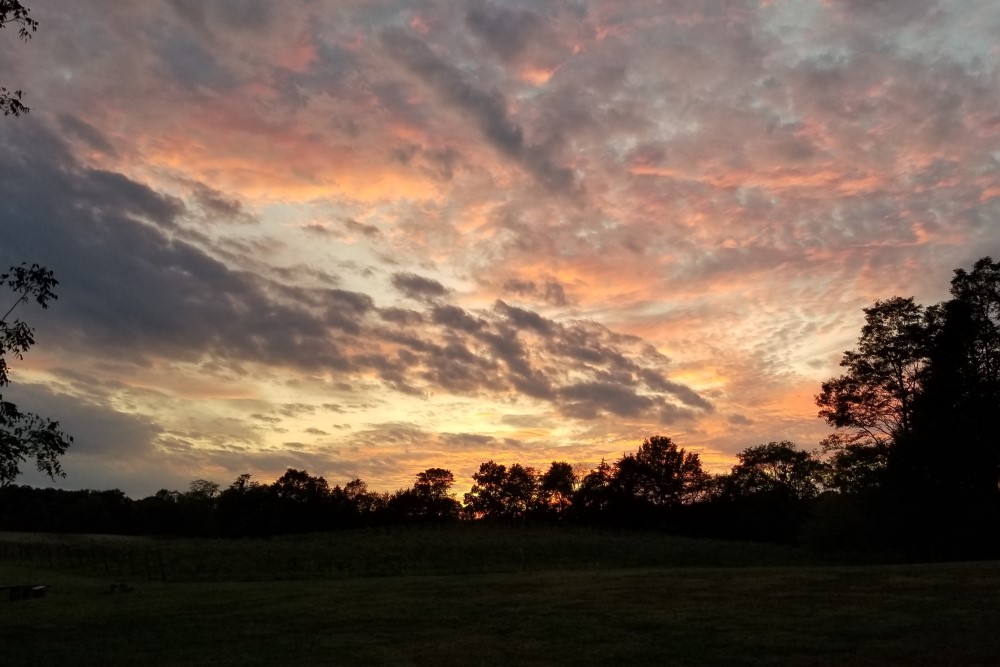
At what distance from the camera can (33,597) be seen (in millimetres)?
34312

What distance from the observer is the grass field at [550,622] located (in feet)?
54.1

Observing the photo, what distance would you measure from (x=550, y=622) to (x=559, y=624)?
1.70 feet

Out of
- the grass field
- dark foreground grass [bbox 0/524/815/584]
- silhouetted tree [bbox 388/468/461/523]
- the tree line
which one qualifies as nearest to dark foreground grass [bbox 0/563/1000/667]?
the grass field

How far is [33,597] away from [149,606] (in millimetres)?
9321

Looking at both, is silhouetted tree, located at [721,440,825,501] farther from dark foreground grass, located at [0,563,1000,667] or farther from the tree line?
dark foreground grass, located at [0,563,1000,667]

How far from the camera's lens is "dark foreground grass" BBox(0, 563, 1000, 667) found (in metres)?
16.4

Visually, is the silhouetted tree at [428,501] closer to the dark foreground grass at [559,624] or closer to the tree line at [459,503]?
the tree line at [459,503]

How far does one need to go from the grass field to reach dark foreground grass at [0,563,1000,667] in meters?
0.06

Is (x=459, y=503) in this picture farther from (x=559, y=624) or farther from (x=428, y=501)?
(x=559, y=624)

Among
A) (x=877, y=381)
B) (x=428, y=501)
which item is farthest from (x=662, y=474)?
(x=877, y=381)

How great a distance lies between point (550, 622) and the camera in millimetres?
21562

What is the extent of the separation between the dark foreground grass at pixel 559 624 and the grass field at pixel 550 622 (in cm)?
6

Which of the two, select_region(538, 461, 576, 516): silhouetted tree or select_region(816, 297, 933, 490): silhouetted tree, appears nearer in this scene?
select_region(816, 297, 933, 490): silhouetted tree

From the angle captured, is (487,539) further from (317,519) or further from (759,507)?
(317,519)
